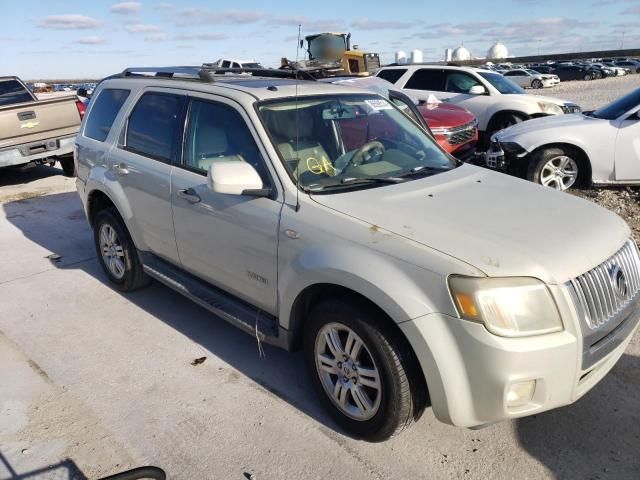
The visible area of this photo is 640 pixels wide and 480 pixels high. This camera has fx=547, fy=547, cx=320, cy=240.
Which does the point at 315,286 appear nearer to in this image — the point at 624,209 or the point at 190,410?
the point at 190,410

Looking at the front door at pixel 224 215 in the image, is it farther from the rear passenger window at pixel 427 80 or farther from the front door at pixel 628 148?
the rear passenger window at pixel 427 80

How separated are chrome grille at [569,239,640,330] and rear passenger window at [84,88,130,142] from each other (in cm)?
382

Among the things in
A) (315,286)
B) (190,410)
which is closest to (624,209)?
(315,286)

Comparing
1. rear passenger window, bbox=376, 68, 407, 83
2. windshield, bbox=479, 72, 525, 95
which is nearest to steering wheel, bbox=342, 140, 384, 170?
windshield, bbox=479, 72, 525, 95

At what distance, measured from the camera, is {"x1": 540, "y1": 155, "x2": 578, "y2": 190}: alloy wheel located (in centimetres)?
723

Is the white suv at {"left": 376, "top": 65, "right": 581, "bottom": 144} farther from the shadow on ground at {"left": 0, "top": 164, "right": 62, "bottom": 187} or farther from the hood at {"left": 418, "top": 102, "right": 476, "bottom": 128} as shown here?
the shadow on ground at {"left": 0, "top": 164, "right": 62, "bottom": 187}

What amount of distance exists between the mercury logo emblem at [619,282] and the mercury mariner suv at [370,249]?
1 cm

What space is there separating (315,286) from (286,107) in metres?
1.27

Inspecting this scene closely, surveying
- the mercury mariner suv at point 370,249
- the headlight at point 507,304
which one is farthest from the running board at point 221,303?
the headlight at point 507,304

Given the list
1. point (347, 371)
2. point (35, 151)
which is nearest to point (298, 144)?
point (347, 371)

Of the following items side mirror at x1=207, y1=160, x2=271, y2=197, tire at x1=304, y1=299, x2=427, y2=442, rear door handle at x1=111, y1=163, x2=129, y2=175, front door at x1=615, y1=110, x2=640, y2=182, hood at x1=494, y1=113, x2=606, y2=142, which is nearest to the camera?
tire at x1=304, y1=299, x2=427, y2=442

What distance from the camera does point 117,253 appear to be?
4.86 m

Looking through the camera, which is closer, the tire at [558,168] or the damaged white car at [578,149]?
the damaged white car at [578,149]

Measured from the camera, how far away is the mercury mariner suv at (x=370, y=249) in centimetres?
240
